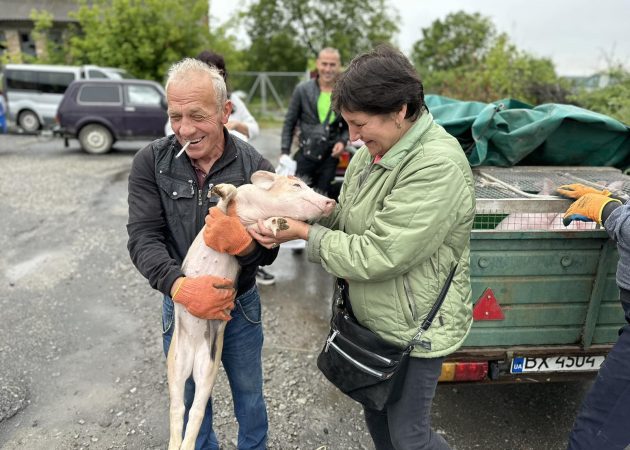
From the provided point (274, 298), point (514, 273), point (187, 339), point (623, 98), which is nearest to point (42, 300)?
point (274, 298)

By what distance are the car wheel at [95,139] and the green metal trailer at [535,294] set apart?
1242cm

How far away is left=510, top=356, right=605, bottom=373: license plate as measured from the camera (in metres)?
2.67

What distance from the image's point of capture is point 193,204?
2059 millimetres

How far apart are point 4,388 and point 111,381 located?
69 cm

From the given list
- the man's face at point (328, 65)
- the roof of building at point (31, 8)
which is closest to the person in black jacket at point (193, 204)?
the man's face at point (328, 65)

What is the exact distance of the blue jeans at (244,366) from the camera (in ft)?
7.43

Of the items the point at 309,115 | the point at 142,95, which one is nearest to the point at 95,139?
the point at 142,95

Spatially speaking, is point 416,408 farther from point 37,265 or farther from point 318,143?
point 37,265

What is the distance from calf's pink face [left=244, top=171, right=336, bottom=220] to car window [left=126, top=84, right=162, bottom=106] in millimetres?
12149

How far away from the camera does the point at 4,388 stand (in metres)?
3.30

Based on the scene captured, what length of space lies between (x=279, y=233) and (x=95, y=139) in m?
12.8

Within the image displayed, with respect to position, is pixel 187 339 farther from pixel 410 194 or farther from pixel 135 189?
pixel 410 194

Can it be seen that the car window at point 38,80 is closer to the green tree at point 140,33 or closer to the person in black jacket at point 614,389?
the green tree at point 140,33

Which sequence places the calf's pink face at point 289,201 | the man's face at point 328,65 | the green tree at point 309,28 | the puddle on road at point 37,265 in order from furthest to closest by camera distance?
the green tree at point 309,28 < the puddle on road at point 37,265 < the man's face at point 328,65 < the calf's pink face at point 289,201
